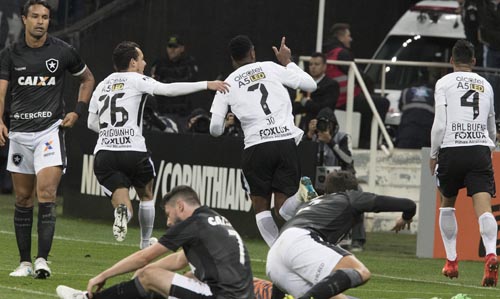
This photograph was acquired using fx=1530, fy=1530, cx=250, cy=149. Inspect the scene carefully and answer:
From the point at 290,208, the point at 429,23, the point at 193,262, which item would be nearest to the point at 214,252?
the point at 193,262

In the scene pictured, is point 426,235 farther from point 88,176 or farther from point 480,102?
point 88,176

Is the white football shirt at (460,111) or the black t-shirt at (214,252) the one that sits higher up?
the white football shirt at (460,111)

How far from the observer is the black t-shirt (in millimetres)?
10445

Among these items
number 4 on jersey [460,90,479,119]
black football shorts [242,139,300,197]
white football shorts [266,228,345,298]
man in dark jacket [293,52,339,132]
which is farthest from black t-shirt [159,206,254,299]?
man in dark jacket [293,52,339,132]

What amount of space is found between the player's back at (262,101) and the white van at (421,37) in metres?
10.2

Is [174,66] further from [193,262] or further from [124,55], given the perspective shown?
[193,262]

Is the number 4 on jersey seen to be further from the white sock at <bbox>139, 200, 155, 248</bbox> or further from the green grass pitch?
the white sock at <bbox>139, 200, 155, 248</bbox>

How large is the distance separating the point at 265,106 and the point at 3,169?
36.8 ft

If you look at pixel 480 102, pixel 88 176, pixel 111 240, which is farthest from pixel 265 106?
pixel 88 176

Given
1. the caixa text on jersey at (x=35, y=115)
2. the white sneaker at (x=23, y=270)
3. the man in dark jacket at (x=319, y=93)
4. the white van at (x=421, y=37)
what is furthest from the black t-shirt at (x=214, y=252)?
the white van at (x=421, y=37)

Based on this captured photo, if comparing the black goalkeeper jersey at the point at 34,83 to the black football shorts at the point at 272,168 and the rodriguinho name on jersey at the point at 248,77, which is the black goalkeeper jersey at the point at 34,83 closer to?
the rodriguinho name on jersey at the point at 248,77

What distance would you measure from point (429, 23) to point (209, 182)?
8.09 meters

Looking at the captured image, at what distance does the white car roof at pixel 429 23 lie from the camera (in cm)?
2598

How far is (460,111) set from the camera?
48.2 ft
